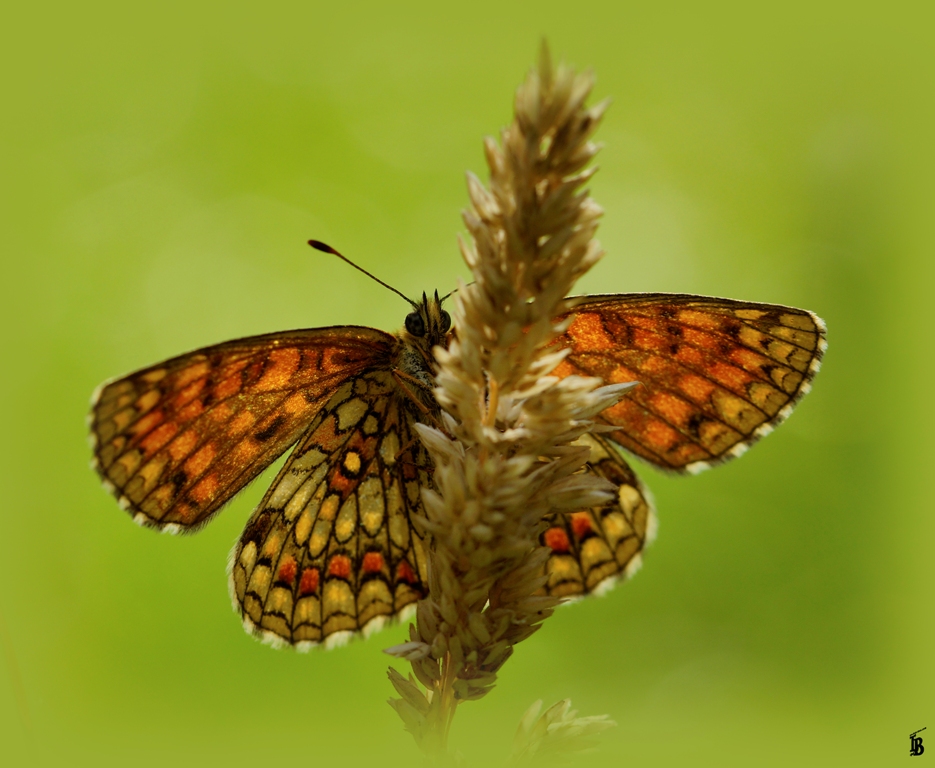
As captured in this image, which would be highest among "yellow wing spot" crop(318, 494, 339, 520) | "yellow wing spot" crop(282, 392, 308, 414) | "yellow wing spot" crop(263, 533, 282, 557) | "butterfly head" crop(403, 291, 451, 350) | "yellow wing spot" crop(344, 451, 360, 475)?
"butterfly head" crop(403, 291, 451, 350)

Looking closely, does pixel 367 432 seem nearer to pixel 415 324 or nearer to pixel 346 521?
pixel 346 521

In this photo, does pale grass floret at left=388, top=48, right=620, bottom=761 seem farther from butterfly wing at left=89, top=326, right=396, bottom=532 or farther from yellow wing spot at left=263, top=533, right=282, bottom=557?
yellow wing spot at left=263, top=533, right=282, bottom=557

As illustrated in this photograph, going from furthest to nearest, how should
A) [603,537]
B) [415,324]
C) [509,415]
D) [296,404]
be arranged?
[603,537] → [296,404] → [415,324] → [509,415]

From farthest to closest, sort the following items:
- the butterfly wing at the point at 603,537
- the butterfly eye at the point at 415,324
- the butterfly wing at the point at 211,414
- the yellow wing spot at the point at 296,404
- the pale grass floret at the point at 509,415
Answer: the butterfly wing at the point at 603,537, the yellow wing spot at the point at 296,404, the butterfly eye at the point at 415,324, the butterfly wing at the point at 211,414, the pale grass floret at the point at 509,415

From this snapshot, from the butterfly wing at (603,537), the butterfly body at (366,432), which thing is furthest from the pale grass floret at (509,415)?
the butterfly wing at (603,537)

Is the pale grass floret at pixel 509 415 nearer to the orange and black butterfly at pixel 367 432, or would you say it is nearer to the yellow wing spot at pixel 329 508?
the orange and black butterfly at pixel 367 432

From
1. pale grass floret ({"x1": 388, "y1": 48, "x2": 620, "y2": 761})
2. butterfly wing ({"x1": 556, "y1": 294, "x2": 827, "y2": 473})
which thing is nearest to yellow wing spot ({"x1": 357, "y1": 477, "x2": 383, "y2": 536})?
butterfly wing ({"x1": 556, "y1": 294, "x2": 827, "y2": 473})

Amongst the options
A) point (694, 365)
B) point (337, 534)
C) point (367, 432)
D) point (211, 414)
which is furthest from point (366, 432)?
point (694, 365)

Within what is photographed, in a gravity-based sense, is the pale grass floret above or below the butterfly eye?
below
